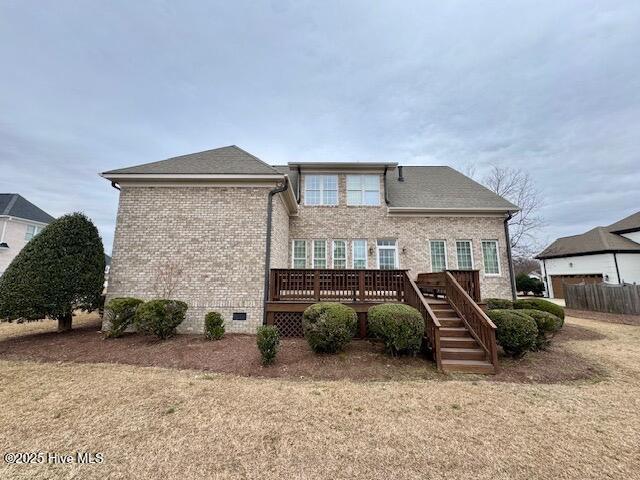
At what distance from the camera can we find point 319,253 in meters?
12.1

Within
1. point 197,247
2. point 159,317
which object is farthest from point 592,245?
point 159,317

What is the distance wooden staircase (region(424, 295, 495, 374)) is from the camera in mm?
5445

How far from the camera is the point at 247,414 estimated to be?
3635 mm

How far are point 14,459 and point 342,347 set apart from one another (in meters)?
5.32

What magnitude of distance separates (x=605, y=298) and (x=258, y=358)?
19.3 metres

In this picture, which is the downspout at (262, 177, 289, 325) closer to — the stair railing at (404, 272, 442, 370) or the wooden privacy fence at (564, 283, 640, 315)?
the stair railing at (404, 272, 442, 370)

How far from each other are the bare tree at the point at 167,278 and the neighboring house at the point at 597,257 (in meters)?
23.0

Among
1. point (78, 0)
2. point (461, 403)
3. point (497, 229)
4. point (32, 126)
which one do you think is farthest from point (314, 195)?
point (32, 126)

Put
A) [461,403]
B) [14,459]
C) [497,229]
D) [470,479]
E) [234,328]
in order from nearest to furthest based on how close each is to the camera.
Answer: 1. [470,479]
2. [14,459]
3. [461,403]
4. [234,328]
5. [497,229]

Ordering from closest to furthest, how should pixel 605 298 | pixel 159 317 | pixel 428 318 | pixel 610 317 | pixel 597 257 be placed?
pixel 428 318 < pixel 159 317 < pixel 610 317 < pixel 605 298 < pixel 597 257

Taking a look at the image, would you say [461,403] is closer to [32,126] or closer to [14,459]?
[14,459]

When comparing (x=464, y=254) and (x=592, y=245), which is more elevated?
(x=592, y=245)

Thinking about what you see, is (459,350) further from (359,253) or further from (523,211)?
(523,211)

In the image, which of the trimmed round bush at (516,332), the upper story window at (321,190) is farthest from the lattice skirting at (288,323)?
the upper story window at (321,190)
